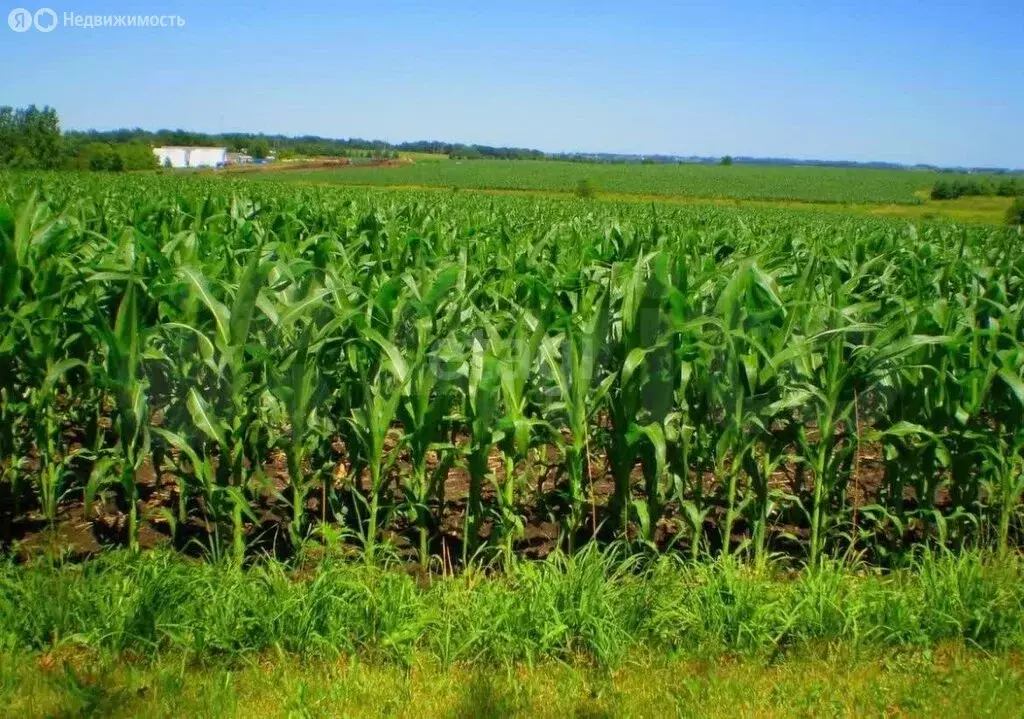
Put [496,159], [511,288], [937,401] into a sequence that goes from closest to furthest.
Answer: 1. [937,401]
2. [511,288]
3. [496,159]

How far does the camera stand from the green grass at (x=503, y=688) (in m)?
3.04

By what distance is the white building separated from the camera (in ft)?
201

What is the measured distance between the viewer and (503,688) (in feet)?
10.6

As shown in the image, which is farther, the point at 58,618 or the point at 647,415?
the point at 647,415

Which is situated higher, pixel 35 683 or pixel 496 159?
pixel 496 159

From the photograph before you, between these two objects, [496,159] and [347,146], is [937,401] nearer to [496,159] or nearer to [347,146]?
[347,146]

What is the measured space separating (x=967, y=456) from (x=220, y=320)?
12.0 feet

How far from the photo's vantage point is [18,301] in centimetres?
457

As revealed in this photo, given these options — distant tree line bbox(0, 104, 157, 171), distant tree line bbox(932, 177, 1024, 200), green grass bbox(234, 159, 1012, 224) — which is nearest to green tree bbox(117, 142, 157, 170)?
distant tree line bbox(0, 104, 157, 171)

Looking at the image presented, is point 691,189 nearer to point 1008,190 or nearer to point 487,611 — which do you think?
point 1008,190

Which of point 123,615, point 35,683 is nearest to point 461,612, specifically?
point 123,615

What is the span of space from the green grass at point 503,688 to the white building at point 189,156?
61287 mm

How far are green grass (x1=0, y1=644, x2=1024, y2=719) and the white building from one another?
61287mm

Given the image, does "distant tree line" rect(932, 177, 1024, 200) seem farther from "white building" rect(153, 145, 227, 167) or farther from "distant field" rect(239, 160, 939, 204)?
"white building" rect(153, 145, 227, 167)
